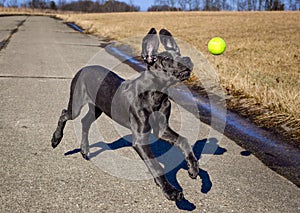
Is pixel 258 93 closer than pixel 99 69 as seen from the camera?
No

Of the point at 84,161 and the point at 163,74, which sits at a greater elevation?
the point at 163,74

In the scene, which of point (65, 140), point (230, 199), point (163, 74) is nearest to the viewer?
point (163, 74)

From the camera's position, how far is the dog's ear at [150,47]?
9.39 feet

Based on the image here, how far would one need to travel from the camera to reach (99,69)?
3975 mm

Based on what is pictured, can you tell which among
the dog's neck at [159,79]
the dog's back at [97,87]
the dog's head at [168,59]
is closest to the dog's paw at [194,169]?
the dog's neck at [159,79]

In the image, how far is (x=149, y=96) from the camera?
317cm

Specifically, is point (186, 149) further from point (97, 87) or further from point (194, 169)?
point (97, 87)

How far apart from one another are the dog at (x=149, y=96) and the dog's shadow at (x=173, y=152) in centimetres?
49

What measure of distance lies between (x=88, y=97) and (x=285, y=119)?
2913mm

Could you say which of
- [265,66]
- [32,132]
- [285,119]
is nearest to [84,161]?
[32,132]

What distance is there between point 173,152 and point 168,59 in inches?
70.5

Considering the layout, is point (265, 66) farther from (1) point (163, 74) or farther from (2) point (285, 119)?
(1) point (163, 74)

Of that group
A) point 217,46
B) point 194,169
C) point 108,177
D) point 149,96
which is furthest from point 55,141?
point 217,46

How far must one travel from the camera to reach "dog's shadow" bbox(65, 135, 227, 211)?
3773mm
